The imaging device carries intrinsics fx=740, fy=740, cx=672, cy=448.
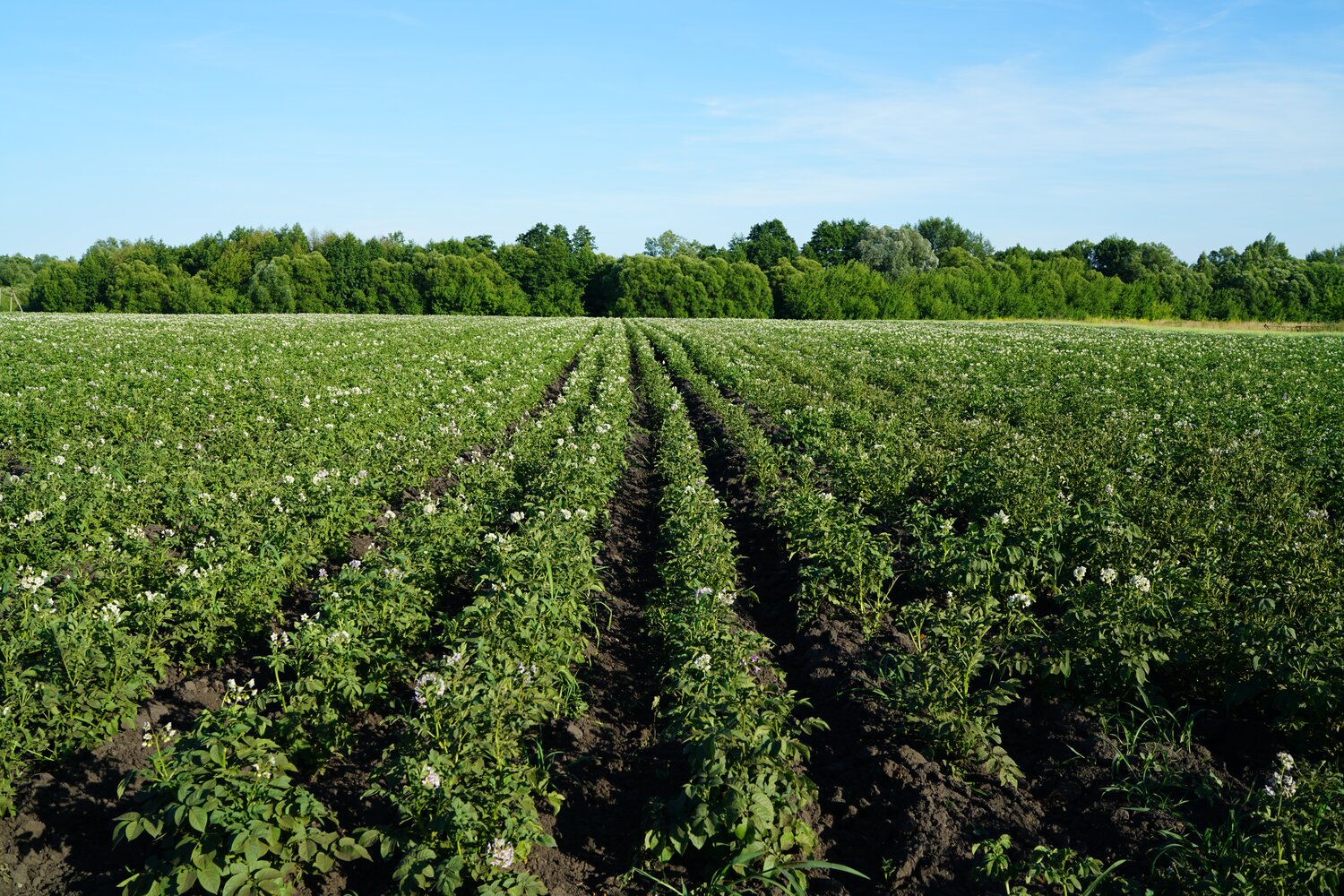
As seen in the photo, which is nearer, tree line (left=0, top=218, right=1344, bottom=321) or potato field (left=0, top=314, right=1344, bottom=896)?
potato field (left=0, top=314, right=1344, bottom=896)

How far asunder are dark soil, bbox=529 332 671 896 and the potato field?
3cm

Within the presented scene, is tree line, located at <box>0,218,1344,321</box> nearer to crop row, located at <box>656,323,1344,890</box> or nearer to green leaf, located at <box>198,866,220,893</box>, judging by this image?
crop row, located at <box>656,323,1344,890</box>

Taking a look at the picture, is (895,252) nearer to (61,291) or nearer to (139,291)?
(139,291)

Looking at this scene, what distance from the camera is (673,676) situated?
211 inches

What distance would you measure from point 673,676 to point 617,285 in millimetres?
92629

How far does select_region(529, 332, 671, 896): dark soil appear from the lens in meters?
4.12

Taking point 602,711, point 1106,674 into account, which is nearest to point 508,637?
point 602,711

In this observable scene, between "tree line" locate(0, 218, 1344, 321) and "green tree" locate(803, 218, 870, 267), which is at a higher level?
"green tree" locate(803, 218, 870, 267)

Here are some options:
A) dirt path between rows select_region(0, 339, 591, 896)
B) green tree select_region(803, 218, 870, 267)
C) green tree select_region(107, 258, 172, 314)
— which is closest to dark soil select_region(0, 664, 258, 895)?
dirt path between rows select_region(0, 339, 591, 896)

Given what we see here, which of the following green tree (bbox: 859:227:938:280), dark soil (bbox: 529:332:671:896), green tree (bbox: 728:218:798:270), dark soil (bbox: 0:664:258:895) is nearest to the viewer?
dark soil (bbox: 0:664:258:895)

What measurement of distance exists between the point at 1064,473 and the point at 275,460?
431 inches

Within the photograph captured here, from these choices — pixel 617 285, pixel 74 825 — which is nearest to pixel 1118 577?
pixel 74 825

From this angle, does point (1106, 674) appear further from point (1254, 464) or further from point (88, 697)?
point (1254, 464)

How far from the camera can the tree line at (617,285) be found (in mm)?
85062
